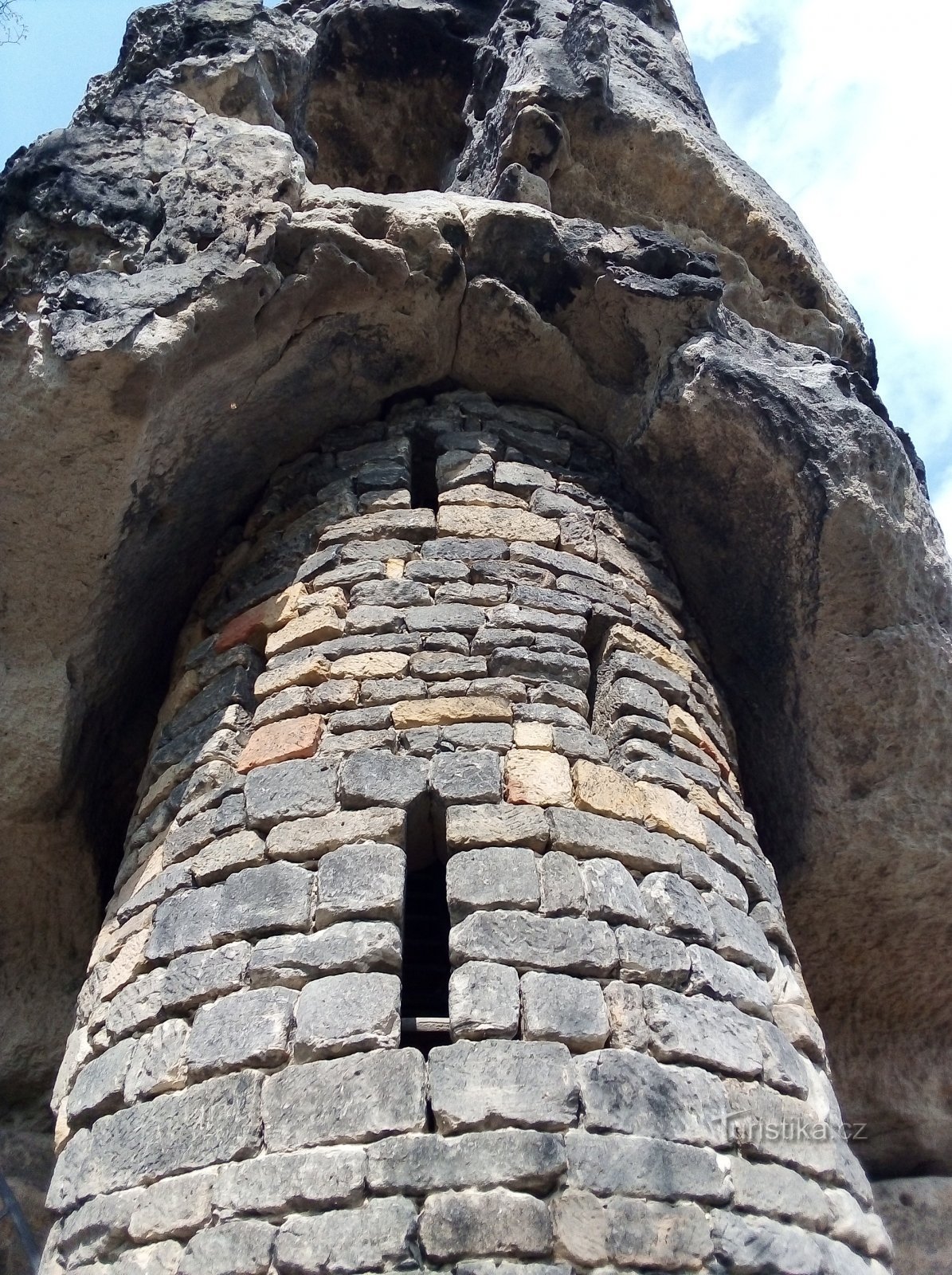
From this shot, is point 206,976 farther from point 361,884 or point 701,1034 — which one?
point 701,1034

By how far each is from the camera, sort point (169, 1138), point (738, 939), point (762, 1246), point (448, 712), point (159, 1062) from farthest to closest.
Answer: point (448, 712), point (738, 939), point (159, 1062), point (169, 1138), point (762, 1246)

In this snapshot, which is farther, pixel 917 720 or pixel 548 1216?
pixel 917 720

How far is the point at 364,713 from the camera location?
2.99m

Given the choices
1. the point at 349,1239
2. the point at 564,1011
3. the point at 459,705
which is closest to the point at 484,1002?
the point at 564,1011

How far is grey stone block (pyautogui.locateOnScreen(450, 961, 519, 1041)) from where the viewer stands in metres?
2.31

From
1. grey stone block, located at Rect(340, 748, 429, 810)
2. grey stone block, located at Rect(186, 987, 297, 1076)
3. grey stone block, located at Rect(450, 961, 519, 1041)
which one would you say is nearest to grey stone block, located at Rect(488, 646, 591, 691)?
grey stone block, located at Rect(340, 748, 429, 810)

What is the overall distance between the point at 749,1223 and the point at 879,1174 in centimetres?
256

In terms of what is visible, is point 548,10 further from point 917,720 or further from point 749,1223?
point 749,1223

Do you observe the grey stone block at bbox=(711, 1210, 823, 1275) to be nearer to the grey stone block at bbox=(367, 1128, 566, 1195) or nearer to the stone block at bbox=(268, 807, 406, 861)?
the grey stone block at bbox=(367, 1128, 566, 1195)

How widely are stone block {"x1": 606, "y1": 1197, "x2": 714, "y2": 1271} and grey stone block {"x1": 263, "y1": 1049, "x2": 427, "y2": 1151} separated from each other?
15.7 inches

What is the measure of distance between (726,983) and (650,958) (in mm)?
226

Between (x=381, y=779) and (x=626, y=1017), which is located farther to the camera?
(x=381, y=779)

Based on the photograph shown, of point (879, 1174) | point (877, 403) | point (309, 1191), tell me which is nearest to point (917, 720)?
point (877, 403)

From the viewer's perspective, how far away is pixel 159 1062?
2457 millimetres
